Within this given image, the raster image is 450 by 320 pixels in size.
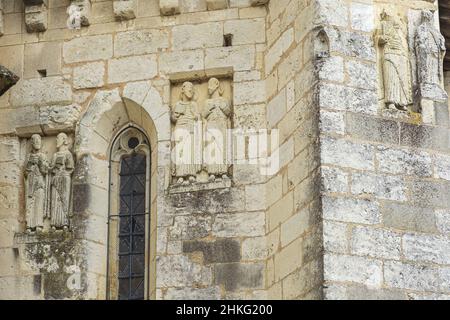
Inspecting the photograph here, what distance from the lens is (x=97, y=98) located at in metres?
14.0

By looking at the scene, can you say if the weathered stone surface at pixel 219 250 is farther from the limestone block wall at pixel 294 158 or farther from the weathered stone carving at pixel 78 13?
the weathered stone carving at pixel 78 13

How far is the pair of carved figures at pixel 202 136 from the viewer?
1348 centimetres

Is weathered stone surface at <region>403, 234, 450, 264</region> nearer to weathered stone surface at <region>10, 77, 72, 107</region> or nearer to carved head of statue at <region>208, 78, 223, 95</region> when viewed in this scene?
carved head of statue at <region>208, 78, 223, 95</region>

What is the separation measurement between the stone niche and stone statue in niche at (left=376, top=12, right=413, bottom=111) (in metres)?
1.68

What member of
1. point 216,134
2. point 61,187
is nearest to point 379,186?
point 216,134

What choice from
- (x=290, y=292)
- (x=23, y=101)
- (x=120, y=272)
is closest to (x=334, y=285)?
(x=290, y=292)

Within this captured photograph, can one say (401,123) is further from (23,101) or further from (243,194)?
(23,101)

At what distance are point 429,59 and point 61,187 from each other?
3.79 m

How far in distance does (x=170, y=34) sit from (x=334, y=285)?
3507 mm

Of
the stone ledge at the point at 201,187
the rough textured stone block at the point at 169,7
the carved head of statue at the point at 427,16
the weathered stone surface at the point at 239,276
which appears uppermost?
the rough textured stone block at the point at 169,7

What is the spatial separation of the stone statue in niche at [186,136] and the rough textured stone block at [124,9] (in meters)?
0.96

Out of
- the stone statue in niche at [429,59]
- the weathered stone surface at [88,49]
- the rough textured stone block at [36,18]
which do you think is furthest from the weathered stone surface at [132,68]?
the stone statue in niche at [429,59]

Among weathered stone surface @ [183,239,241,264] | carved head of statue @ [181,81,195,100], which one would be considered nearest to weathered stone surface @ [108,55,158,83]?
carved head of statue @ [181,81,195,100]
